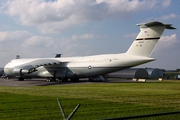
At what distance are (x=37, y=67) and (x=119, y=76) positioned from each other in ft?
96.6

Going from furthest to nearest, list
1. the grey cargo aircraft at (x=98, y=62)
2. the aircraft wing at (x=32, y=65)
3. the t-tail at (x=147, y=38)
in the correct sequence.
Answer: the aircraft wing at (x=32, y=65), the grey cargo aircraft at (x=98, y=62), the t-tail at (x=147, y=38)

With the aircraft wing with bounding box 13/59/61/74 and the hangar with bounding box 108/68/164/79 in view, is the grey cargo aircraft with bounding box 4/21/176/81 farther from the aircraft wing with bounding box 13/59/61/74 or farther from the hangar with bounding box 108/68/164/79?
the hangar with bounding box 108/68/164/79

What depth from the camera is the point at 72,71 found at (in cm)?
4953

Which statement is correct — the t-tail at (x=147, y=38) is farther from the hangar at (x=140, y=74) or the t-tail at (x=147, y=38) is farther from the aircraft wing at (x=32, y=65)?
the hangar at (x=140, y=74)

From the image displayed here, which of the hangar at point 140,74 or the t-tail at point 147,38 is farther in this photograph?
the hangar at point 140,74

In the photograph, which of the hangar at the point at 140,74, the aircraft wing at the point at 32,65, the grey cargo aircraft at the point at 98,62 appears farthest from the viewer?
the hangar at the point at 140,74

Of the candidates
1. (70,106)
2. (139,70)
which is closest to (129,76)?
(139,70)

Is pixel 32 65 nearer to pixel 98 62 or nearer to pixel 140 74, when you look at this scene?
pixel 98 62

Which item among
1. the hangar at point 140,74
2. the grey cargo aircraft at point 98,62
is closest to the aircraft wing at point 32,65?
the grey cargo aircraft at point 98,62

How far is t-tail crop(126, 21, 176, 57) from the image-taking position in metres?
40.6

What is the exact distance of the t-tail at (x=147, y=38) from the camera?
40572 millimetres

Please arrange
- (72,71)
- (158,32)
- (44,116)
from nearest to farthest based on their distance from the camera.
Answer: (44,116) < (158,32) < (72,71)

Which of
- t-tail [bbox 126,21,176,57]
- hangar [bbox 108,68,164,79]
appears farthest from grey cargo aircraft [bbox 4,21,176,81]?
hangar [bbox 108,68,164,79]

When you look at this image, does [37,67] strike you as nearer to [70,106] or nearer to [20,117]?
[70,106]
